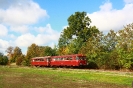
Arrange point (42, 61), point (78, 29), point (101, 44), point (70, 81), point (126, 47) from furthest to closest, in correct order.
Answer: point (78, 29) → point (42, 61) → point (101, 44) → point (126, 47) → point (70, 81)

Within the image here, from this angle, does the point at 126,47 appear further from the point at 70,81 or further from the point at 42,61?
the point at 42,61

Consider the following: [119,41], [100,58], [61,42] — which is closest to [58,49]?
[61,42]

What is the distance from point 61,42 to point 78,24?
14.8 metres

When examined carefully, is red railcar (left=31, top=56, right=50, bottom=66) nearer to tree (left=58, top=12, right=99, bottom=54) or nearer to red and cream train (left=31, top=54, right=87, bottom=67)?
red and cream train (left=31, top=54, right=87, bottom=67)

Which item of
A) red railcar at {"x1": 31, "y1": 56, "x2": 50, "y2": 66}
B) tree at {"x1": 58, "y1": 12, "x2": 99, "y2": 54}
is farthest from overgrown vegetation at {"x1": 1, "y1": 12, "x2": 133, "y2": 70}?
red railcar at {"x1": 31, "y1": 56, "x2": 50, "y2": 66}

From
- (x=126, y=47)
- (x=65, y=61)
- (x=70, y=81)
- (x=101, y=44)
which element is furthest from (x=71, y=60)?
(x=70, y=81)

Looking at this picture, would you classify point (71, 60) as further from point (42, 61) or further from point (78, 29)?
point (78, 29)

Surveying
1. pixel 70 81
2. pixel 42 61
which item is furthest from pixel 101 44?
pixel 70 81

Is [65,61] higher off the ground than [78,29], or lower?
lower

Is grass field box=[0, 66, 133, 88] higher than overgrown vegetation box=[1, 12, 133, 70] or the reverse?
the reverse

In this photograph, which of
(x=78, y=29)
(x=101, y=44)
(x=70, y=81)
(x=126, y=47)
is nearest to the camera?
(x=70, y=81)

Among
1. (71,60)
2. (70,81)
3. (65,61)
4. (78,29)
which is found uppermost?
(78,29)

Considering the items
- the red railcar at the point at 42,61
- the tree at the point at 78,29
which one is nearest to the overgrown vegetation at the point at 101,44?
the tree at the point at 78,29

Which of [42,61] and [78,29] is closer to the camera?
[42,61]
